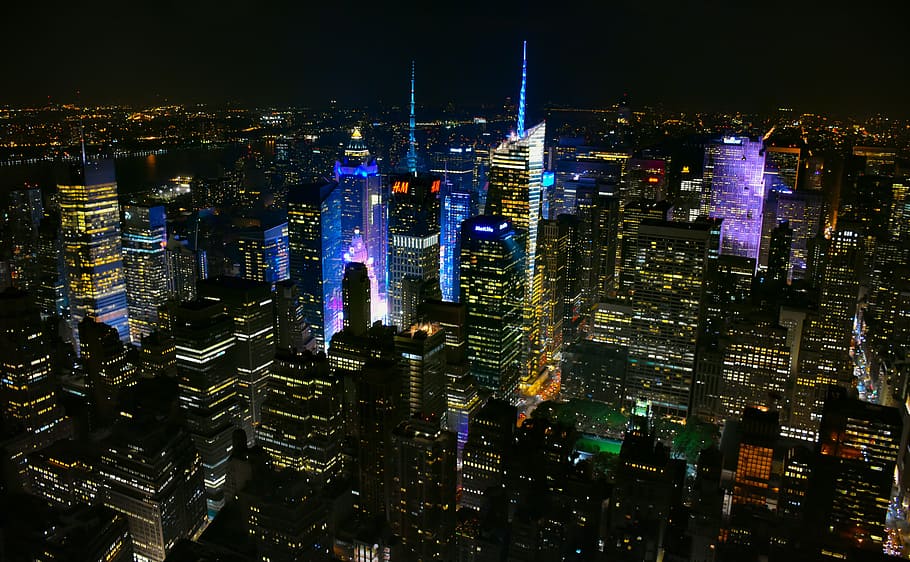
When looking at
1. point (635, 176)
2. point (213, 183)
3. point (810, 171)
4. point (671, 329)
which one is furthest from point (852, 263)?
point (213, 183)

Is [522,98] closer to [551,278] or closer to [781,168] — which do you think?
[551,278]

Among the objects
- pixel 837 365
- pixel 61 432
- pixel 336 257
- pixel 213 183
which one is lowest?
pixel 61 432

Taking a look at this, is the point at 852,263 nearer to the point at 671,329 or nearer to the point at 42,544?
the point at 671,329

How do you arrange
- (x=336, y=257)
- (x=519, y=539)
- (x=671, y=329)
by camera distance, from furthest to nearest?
1. (x=336, y=257)
2. (x=671, y=329)
3. (x=519, y=539)

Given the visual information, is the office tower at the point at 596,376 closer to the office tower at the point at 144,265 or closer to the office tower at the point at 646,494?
the office tower at the point at 646,494

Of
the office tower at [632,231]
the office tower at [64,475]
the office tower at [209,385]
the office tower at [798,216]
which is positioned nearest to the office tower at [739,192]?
the office tower at [798,216]

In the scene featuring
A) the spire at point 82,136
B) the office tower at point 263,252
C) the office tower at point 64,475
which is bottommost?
the office tower at point 64,475
